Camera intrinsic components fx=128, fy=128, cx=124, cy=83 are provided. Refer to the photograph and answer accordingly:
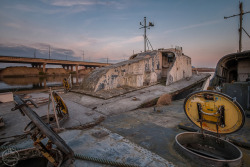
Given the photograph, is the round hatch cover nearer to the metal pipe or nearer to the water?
the metal pipe

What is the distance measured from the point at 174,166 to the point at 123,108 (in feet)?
14.0

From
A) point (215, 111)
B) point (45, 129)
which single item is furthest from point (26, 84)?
point (215, 111)

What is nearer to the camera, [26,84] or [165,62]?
[165,62]

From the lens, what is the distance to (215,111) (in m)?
2.87

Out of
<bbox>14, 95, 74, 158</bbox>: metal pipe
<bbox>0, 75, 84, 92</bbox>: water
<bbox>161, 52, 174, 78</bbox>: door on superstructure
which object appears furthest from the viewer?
<bbox>0, 75, 84, 92</bbox>: water

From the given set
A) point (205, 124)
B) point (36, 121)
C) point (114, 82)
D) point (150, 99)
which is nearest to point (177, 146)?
point (205, 124)

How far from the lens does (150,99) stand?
8.15m

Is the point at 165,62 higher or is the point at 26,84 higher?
the point at 165,62

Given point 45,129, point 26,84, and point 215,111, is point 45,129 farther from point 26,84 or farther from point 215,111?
point 26,84

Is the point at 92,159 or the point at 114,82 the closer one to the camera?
the point at 92,159

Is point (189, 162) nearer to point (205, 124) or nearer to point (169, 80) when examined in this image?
point (205, 124)

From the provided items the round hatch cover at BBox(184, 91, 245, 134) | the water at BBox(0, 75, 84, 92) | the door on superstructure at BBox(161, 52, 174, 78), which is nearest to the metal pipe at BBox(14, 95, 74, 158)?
the round hatch cover at BBox(184, 91, 245, 134)

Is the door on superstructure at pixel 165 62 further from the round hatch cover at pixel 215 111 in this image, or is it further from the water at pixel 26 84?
the water at pixel 26 84

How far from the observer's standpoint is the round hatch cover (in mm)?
2627
